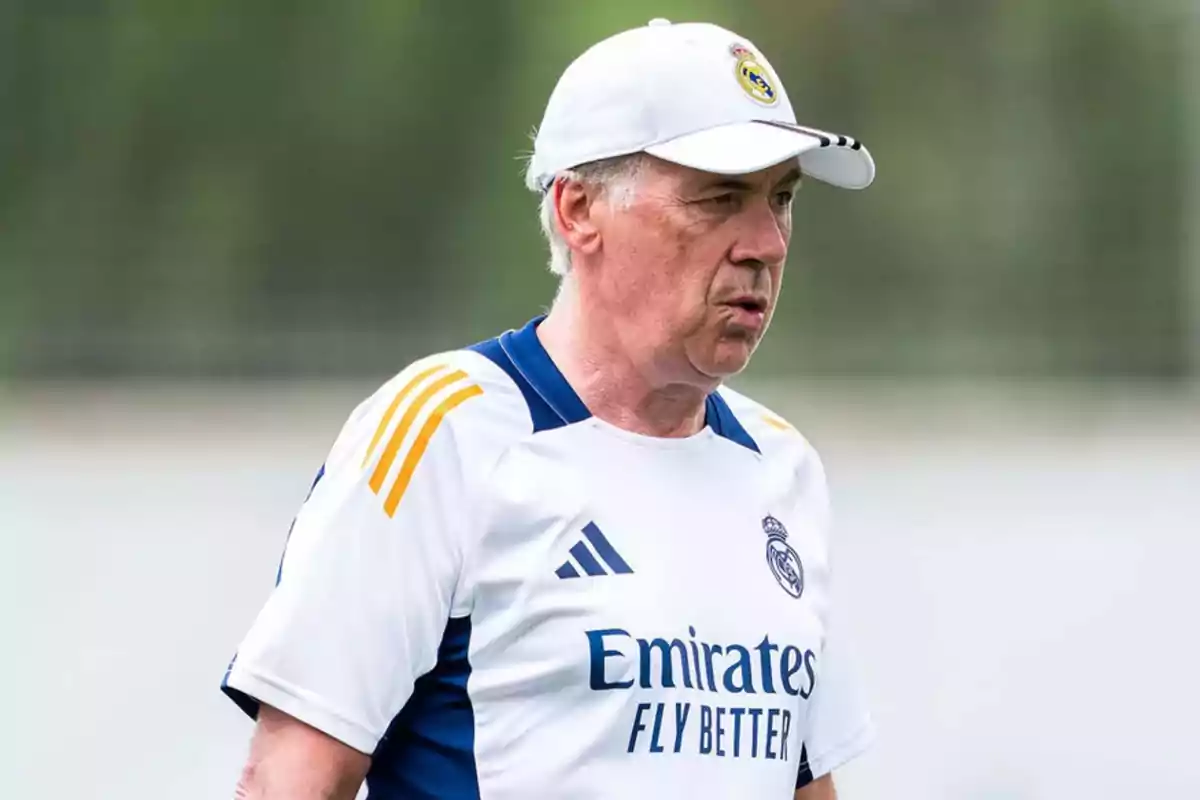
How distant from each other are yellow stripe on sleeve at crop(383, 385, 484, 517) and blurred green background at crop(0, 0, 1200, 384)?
6.21ft

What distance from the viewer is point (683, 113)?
164cm

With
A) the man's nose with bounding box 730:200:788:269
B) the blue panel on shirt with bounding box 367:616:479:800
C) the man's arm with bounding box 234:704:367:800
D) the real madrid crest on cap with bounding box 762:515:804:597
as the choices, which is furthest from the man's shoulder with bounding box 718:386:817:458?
the man's arm with bounding box 234:704:367:800

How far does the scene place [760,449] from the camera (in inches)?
72.8

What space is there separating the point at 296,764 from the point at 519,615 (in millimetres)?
229

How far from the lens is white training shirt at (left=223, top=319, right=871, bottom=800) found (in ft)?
4.92

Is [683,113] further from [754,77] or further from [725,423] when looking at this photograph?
[725,423]

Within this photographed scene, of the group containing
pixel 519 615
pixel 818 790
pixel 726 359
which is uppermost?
pixel 726 359

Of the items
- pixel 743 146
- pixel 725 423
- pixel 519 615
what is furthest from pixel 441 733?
pixel 743 146

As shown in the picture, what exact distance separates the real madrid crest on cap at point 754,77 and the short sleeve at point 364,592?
1.52 ft

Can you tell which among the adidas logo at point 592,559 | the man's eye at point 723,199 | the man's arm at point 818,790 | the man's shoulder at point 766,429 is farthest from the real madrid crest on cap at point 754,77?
the man's arm at point 818,790

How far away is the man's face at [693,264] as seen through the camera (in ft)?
5.42

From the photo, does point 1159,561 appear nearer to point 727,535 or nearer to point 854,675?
point 854,675

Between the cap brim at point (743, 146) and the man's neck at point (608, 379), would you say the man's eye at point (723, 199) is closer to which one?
the cap brim at point (743, 146)

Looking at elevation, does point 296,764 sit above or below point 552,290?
below
